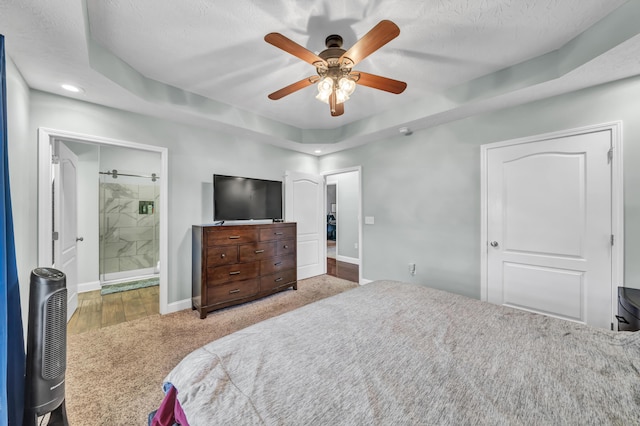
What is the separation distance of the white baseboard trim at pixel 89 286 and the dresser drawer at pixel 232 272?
7.76ft

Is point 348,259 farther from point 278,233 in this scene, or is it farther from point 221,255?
point 221,255

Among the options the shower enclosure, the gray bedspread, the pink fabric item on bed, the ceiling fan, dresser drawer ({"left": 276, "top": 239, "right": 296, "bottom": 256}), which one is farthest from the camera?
the shower enclosure

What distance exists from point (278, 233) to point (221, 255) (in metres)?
0.89

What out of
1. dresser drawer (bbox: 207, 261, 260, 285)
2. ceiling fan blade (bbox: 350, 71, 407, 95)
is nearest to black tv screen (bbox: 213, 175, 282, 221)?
dresser drawer (bbox: 207, 261, 260, 285)

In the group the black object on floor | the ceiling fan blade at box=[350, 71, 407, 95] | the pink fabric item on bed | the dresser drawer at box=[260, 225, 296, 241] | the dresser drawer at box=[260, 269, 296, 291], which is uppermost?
the ceiling fan blade at box=[350, 71, 407, 95]

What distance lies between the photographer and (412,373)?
950mm

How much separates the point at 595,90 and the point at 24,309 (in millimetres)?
5265

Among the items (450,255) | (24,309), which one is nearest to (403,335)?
(450,255)

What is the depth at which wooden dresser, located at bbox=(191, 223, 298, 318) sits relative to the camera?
288 centimetres

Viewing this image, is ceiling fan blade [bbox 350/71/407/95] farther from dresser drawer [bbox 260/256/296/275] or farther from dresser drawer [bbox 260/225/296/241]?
dresser drawer [bbox 260/256/296/275]

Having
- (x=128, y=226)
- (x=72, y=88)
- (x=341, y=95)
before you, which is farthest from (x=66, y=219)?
(x=341, y=95)

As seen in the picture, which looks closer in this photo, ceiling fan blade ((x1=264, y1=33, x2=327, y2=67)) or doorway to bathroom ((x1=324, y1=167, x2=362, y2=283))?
ceiling fan blade ((x1=264, y1=33, x2=327, y2=67))

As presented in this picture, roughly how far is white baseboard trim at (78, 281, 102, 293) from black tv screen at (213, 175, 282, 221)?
7.82 feet

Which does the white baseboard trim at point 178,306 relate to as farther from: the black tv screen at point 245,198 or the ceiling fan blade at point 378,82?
the ceiling fan blade at point 378,82
